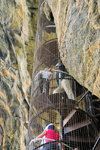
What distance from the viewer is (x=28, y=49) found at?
20.2 ft

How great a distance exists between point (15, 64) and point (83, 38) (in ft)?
20.6

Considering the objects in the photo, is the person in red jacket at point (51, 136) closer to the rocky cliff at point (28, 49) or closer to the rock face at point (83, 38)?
the rocky cliff at point (28, 49)

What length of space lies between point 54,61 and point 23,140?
545cm

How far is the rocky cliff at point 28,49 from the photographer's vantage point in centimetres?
168

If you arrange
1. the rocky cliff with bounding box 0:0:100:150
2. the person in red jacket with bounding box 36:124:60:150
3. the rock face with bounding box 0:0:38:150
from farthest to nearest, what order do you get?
1. the rock face with bounding box 0:0:38:150
2. the person in red jacket with bounding box 36:124:60:150
3. the rocky cliff with bounding box 0:0:100:150

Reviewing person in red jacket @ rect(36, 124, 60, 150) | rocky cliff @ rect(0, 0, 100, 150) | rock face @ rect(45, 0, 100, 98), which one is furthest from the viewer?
person in red jacket @ rect(36, 124, 60, 150)

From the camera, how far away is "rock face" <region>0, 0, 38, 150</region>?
603 centimetres

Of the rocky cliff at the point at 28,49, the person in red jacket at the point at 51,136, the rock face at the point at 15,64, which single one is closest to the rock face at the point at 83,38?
the rocky cliff at the point at 28,49

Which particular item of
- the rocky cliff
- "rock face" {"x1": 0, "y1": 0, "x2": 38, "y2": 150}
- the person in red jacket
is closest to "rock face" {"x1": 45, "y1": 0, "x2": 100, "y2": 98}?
the rocky cliff

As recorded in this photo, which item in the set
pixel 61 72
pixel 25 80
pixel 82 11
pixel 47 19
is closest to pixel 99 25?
pixel 82 11

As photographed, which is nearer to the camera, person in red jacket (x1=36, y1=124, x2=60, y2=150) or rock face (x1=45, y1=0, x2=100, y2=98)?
rock face (x1=45, y1=0, x2=100, y2=98)

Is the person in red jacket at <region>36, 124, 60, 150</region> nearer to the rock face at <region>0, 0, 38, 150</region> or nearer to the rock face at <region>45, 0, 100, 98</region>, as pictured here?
the rock face at <region>45, 0, 100, 98</region>

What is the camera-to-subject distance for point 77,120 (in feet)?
10.1

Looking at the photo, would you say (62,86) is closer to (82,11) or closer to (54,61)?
(54,61)
